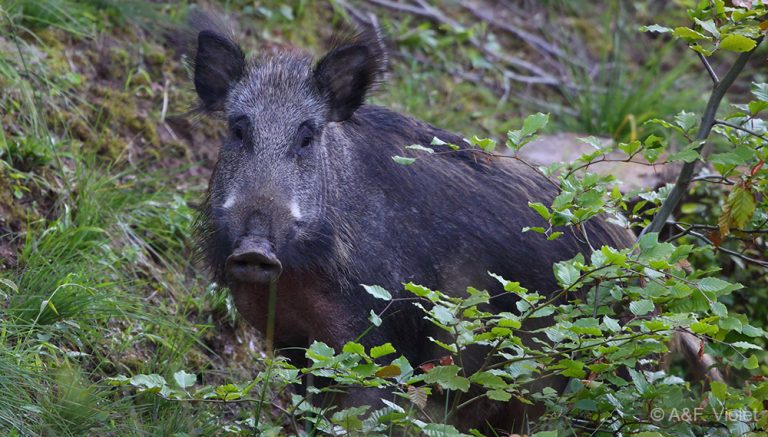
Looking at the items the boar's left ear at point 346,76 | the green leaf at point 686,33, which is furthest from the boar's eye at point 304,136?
the green leaf at point 686,33

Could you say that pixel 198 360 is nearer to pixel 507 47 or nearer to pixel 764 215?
pixel 764 215

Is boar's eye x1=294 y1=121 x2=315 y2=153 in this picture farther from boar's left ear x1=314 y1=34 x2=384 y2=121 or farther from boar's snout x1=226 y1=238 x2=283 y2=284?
boar's snout x1=226 y1=238 x2=283 y2=284

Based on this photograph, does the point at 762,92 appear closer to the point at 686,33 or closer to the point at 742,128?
the point at 742,128

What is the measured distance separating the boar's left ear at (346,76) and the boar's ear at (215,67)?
39 cm

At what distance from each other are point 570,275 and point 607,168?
12.6 feet

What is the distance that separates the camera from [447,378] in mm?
3490

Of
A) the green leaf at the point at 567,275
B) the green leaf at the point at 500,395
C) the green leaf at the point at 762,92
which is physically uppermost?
the green leaf at the point at 762,92

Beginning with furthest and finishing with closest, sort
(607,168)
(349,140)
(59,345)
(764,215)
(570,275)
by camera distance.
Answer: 1. (607,168)
2. (349,140)
3. (59,345)
4. (764,215)
5. (570,275)

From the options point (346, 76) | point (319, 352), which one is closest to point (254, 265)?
point (319, 352)

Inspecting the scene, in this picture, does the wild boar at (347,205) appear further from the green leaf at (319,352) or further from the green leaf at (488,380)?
the green leaf at (488,380)

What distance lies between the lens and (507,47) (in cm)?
966

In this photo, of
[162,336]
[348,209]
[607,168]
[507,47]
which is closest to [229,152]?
[348,209]

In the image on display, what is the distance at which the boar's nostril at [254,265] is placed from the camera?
3.95 meters

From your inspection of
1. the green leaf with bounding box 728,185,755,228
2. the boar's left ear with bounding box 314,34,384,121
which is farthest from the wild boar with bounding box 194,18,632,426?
the green leaf with bounding box 728,185,755,228
